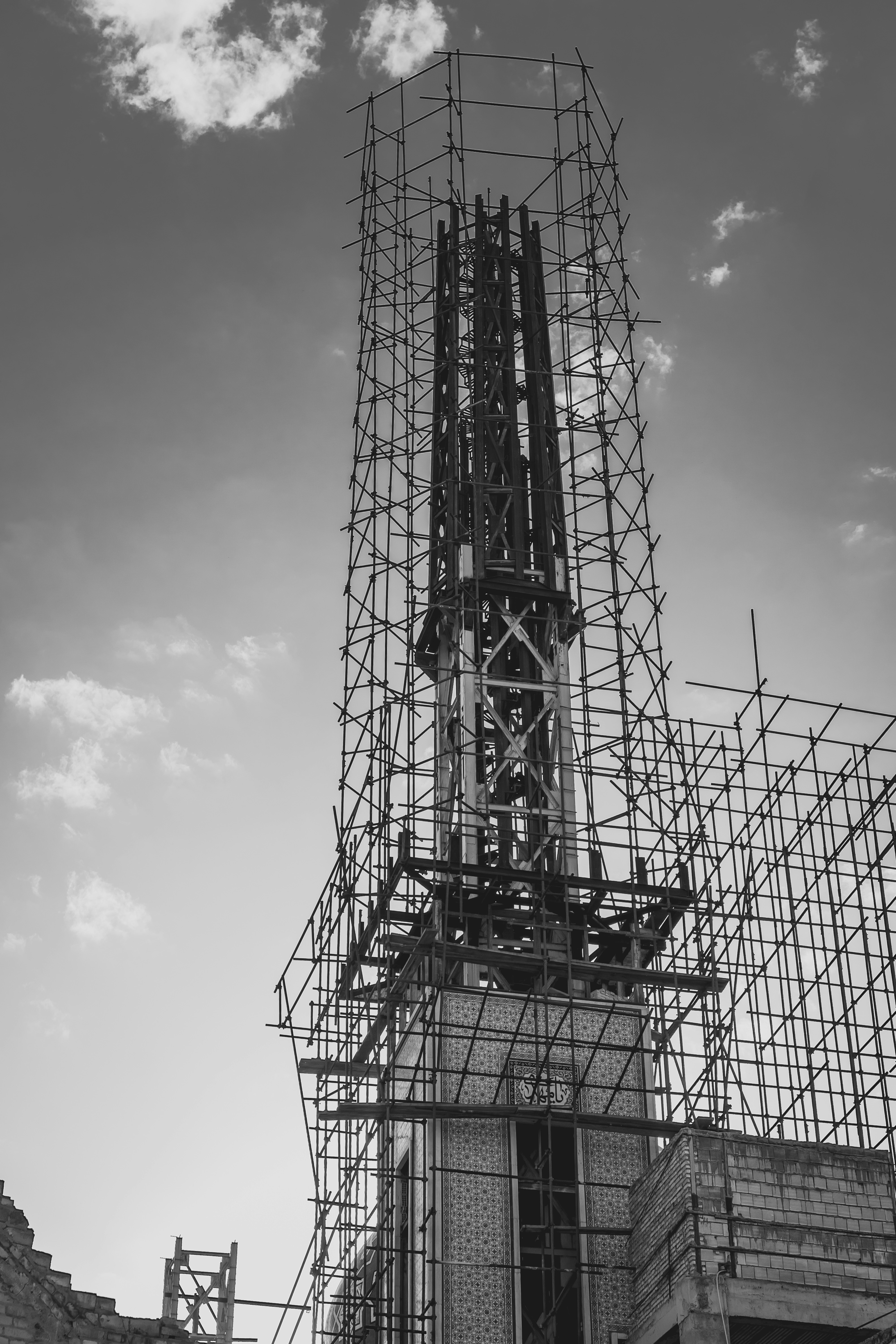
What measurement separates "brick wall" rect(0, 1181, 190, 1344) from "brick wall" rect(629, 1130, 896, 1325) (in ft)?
21.4

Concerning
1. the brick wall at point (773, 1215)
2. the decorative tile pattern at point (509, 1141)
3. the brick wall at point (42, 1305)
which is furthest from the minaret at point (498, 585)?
the brick wall at point (42, 1305)

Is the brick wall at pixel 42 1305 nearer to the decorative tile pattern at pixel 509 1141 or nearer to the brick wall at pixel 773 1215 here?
the decorative tile pattern at pixel 509 1141

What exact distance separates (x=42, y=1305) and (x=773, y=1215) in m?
8.85

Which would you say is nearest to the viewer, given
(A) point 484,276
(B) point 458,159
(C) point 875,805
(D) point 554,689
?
(C) point 875,805

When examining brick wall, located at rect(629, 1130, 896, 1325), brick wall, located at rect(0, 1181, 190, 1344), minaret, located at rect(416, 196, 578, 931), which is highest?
minaret, located at rect(416, 196, 578, 931)

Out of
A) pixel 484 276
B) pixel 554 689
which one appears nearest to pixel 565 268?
pixel 484 276

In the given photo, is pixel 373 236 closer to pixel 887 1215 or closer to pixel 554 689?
pixel 554 689

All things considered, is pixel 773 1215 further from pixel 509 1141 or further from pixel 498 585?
pixel 498 585

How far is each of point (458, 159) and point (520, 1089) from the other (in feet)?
65.1

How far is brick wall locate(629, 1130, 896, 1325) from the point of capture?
23828mm

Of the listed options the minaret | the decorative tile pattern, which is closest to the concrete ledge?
the decorative tile pattern

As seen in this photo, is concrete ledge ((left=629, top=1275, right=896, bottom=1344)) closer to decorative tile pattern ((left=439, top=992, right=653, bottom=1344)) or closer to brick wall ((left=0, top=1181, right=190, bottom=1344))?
decorative tile pattern ((left=439, top=992, right=653, bottom=1344))

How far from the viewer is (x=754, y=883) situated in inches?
1196

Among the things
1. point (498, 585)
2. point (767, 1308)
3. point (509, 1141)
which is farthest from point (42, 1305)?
point (498, 585)
